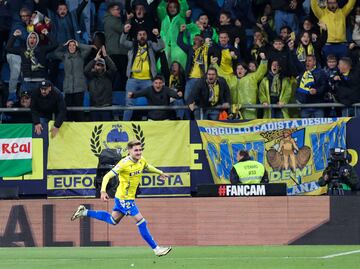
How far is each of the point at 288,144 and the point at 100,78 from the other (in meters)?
4.07

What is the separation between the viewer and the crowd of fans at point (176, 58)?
20500mm

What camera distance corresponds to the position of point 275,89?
2088 centimetres

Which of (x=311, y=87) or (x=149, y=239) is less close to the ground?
(x=311, y=87)

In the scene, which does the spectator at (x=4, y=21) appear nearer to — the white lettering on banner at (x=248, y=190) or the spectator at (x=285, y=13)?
the spectator at (x=285, y=13)

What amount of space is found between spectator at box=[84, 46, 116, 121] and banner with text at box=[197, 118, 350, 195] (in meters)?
2.01

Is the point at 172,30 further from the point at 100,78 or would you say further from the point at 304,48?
the point at 304,48

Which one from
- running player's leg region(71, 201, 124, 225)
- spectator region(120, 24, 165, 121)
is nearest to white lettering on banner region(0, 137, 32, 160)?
spectator region(120, 24, 165, 121)

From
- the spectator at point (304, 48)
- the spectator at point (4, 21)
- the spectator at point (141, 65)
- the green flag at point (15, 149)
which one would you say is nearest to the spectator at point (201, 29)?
the spectator at point (141, 65)

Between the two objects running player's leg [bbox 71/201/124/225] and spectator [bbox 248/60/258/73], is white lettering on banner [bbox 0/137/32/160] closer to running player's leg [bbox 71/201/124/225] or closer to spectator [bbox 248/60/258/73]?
running player's leg [bbox 71/201/124/225]

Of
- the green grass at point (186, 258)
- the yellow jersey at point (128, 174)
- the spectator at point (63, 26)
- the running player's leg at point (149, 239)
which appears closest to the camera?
the green grass at point (186, 258)

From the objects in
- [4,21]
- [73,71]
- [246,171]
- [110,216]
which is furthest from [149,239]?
[4,21]

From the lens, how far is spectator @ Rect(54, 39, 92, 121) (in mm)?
20828

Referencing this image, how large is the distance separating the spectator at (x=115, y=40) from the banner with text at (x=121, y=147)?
167cm

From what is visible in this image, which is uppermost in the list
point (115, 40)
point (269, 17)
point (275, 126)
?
point (269, 17)
